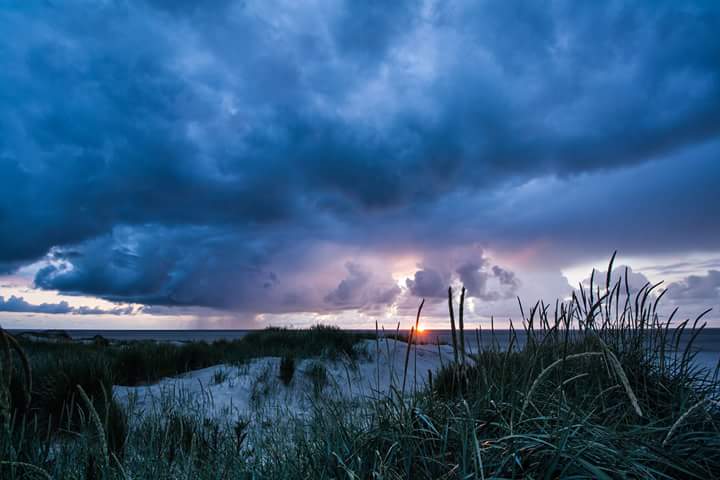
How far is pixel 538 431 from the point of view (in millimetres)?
2494

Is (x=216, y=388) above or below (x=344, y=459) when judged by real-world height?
below

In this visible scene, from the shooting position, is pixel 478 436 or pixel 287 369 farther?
pixel 287 369

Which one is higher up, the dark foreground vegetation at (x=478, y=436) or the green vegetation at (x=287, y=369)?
the dark foreground vegetation at (x=478, y=436)

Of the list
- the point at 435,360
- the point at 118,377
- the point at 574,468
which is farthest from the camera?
the point at 435,360

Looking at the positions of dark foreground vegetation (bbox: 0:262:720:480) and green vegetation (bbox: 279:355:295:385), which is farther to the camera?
green vegetation (bbox: 279:355:295:385)

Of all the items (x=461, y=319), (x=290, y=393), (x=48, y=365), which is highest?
(x=461, y=319)

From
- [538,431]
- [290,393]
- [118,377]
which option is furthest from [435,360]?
[538,431]

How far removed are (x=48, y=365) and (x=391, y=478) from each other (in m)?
7.68

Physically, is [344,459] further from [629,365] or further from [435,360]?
[435,360]

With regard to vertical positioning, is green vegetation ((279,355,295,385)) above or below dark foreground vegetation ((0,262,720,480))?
below

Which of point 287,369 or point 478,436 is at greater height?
point 478,436

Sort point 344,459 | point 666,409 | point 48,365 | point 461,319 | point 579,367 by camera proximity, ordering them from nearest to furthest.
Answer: point 461,319, point 344,459, point 666,409, point 579,367, point 48,365

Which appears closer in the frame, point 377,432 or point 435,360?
point 377,432

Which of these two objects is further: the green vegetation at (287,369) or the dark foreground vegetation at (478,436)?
the green vegetation at (287,369)
